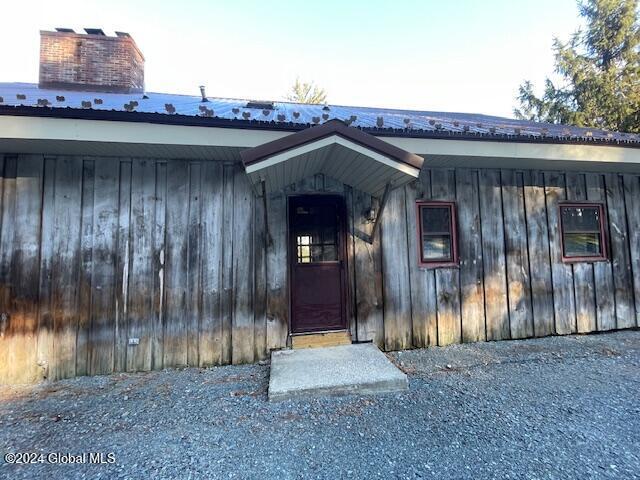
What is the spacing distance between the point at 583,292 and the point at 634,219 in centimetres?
172

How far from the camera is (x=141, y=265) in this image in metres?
3.79

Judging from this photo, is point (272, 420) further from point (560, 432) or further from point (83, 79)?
point (83, 79)

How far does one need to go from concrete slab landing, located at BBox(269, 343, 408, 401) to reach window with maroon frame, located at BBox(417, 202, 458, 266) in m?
1.70

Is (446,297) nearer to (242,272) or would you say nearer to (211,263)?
(242,272)

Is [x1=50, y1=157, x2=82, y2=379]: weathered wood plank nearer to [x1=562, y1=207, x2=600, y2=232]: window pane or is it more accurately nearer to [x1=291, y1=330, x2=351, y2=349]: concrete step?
[x1=291, y1=330, x2=351, y2=349]: concrete step

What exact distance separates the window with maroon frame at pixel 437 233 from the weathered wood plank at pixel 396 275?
0.32m

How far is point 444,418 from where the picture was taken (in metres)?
2.53

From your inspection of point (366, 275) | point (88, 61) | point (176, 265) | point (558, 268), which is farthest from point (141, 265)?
point (558, 268)

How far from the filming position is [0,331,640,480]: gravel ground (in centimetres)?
200

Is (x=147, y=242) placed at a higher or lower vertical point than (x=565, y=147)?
lower

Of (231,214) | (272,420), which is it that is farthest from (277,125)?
(272,420)

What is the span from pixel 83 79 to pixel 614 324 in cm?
1126

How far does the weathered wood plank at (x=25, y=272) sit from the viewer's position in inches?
138

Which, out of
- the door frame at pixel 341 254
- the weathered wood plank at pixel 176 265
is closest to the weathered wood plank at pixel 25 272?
the weathered wood plank at pixel 176 265
